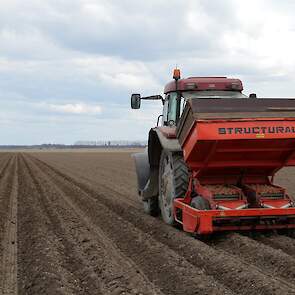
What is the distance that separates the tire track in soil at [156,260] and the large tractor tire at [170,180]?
602mm

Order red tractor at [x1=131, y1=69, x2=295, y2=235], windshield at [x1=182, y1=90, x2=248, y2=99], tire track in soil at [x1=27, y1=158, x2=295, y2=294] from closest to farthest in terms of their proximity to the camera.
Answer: tire track in soil at [x1=27, y1=158, x2=295, y2=294] < red tractor at [x1=131, y1=69, x2=295, y2=235] < windshield at [x1=182, y1=90, x2=248, y2=99]

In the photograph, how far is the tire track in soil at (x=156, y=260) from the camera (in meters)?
4.92

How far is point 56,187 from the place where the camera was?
16.2m

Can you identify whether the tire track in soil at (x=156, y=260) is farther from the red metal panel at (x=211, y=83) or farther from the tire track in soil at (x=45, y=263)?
the red metal panel at (x=211, y=83)

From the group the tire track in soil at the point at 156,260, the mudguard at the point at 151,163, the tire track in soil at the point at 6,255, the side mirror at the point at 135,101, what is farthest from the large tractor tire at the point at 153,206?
the tire track in soil at the point at 6,255

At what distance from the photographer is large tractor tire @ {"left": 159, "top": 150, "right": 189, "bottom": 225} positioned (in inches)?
302

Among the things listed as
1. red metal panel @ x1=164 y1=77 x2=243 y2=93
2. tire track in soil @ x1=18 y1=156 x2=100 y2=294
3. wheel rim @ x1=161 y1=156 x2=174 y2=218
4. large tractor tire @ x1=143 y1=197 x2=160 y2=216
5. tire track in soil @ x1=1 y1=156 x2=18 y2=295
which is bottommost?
tire track in soil @ x1=1 y1=156 x2=18 y2=295

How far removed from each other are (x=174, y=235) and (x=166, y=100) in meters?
2.87

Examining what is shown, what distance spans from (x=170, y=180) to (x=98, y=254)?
6.59ft

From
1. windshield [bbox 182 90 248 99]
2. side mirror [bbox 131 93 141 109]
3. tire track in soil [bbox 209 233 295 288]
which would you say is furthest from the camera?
side mirror [bbox 131 93 141 109]

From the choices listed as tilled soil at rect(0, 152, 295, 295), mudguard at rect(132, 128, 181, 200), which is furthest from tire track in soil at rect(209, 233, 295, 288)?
mudguard at rect(132, 128, 181, 200)

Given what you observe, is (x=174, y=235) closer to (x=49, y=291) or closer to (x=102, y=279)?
(x=102, y=279)

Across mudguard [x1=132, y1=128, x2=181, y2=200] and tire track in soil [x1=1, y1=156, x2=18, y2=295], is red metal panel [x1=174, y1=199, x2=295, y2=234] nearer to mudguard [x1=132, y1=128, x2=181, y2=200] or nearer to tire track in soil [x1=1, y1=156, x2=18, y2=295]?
mudguard [x1=132, y1=128, x2=181, y2=200]

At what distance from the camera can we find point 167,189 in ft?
27.3
